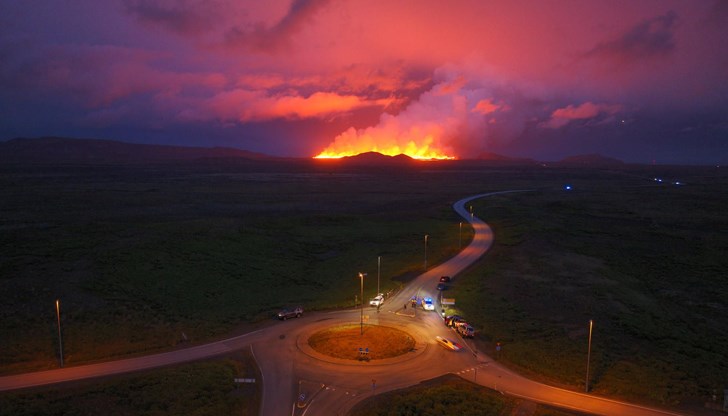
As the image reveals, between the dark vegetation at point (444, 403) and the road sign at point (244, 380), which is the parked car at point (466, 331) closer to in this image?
the dark vegetation at point (444, 403)

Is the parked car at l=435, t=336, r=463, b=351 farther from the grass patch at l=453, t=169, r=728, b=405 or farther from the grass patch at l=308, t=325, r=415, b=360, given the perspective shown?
the grass patch at l=453, t=169, r=728, b=405

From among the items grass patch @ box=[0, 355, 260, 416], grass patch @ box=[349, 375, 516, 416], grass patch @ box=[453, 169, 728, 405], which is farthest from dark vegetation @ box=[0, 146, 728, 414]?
grass patch @ box=[349, 375, 516, 416]

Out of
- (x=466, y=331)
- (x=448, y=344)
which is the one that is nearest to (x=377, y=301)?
(x=466, y=331)

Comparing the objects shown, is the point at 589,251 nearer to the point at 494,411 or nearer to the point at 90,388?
the point at 494,411

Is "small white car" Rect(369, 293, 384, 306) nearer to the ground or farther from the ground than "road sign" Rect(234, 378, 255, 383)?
farther from the ground

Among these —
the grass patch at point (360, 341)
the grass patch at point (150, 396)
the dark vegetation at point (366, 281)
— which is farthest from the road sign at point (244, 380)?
the dark vegetation at point (366, 281)

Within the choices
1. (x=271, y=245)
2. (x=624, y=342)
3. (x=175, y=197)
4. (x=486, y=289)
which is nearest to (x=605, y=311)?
(x=624, y=342)

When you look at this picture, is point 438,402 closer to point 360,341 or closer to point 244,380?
point 360,341
